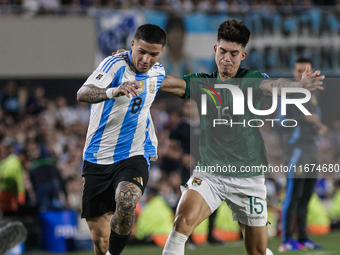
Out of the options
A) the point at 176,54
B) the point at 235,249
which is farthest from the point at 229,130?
the point at 176,54

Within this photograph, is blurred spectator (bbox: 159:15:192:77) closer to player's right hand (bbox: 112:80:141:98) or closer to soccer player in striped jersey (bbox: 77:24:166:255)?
soccer player in striped jersey (bbox: 77:24:166:255)

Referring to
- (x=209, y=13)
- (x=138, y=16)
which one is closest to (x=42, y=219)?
(x=138, y=16)

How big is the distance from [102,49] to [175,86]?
321 inches

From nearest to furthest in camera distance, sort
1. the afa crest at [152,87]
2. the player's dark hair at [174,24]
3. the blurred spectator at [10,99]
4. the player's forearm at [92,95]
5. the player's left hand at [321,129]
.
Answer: the player's forearm at [92,95] → the afa crest at [152,87] → the player's left hand at [321,129] → the player's dark hair at [174,24] → the blurred spectator at [10,99]

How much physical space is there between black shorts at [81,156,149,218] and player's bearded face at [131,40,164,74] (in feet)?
2.95

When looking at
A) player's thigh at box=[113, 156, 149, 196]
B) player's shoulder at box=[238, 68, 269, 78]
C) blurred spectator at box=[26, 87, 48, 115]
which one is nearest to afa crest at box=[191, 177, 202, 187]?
player's thigh at box=[113, 156, 149, 196]

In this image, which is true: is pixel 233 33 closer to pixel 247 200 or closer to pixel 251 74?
pixel 251 74

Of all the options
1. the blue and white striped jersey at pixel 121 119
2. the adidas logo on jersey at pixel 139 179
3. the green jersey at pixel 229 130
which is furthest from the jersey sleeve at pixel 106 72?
the adidas logo on jersey at pixel 139 179

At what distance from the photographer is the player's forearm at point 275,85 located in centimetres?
414

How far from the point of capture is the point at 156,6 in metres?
12.5

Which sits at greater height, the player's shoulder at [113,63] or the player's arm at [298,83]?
the player's shoulder at [113,63]

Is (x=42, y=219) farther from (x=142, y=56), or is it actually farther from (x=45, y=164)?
(x=142, y=56)

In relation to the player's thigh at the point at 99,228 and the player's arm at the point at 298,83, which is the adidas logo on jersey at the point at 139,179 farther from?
the player's arm at the point at 298,83

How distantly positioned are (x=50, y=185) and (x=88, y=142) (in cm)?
472
